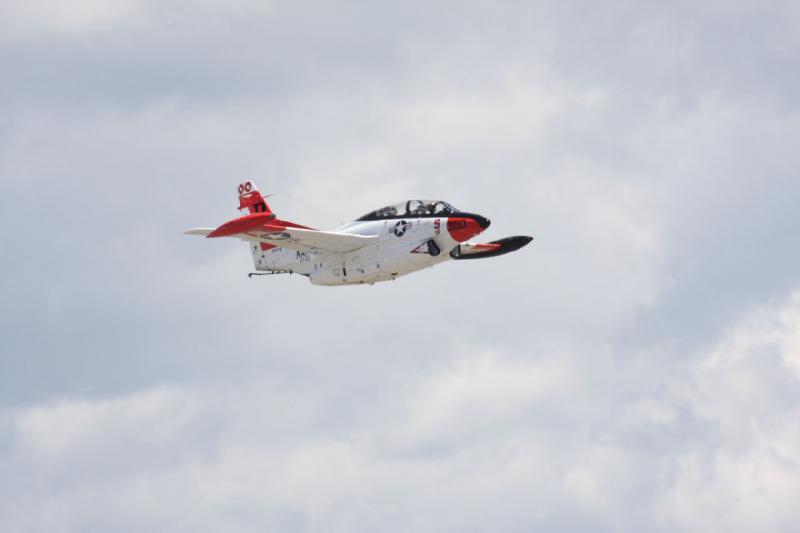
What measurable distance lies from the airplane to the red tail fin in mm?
4461

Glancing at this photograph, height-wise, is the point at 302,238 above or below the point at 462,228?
above

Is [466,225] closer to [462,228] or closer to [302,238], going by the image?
[462,228]

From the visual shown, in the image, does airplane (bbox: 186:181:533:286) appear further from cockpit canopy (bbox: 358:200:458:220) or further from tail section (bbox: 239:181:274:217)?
tail section (bbox: 239:181:274:217)

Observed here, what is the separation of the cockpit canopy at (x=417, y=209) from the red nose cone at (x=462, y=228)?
30.5 inches

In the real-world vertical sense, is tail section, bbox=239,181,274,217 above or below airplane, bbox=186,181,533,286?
above

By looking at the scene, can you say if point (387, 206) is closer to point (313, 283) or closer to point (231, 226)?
point (313, 283)

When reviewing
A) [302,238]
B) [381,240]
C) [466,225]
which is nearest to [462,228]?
[466,225]

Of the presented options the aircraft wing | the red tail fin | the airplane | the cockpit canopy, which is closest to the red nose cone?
the airplane

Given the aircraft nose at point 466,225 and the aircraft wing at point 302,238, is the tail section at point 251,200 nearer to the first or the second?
the aircraft wing at point 302,238

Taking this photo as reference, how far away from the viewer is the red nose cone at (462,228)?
6531 cm

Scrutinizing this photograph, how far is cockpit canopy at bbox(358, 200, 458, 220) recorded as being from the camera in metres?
66.3

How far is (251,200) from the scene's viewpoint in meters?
73.4

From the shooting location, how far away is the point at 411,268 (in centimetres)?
6631

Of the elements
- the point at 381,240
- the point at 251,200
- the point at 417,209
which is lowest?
the point at 381,240
